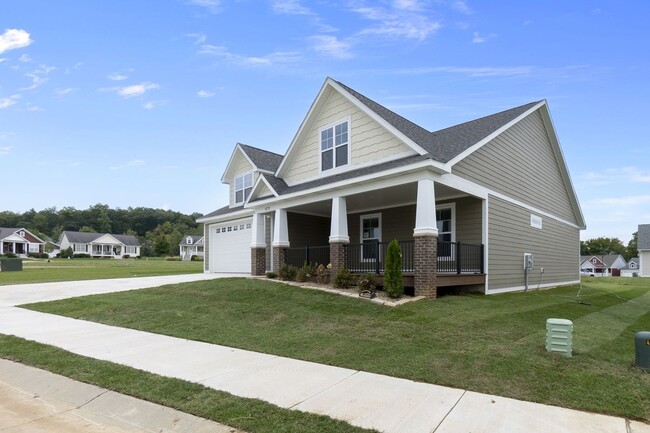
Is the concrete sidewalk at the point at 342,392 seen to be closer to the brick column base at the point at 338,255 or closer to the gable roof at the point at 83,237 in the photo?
the brick column base at the point at 338,255

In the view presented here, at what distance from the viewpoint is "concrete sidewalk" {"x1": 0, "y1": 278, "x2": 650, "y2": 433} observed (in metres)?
3.77

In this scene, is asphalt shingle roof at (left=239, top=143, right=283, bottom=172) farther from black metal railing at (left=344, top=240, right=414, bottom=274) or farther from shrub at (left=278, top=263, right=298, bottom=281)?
shrub at (left=278, top=263, right=298, bottom=281)

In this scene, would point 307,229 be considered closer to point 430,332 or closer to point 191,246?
point 430,332

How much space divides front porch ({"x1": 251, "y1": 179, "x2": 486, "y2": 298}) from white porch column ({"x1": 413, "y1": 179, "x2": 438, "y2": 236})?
0.03 metres

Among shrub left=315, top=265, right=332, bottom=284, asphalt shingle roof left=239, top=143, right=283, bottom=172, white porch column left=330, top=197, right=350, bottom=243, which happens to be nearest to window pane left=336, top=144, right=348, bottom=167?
white porch column left=330, top=197, right=350, bottom=243

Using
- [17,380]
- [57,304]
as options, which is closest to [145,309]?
[57,304]

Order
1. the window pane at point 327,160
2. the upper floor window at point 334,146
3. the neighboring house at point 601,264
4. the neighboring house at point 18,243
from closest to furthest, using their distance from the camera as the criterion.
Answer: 1. the upper floor window at point 334,146
2. the window pane at point 327,160
3. the neighboring house at point 18,243
4. the neighboring house at point 601,264

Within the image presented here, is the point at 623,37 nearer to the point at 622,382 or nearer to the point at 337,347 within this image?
the point at 622,382

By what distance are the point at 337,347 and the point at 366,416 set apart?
2645 mm

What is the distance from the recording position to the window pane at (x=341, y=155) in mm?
14289

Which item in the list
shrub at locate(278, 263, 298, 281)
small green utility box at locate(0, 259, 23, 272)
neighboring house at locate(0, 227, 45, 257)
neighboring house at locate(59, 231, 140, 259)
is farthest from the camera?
neighboring house at locate(59, 231, 140, 259)

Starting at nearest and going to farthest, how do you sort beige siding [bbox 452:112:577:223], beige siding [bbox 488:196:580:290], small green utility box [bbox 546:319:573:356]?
small green utility box [bbox 546:319:573:356]
beige siding [bbox 452:112:577:223]
beige siding [bbox 488:196:580:290]

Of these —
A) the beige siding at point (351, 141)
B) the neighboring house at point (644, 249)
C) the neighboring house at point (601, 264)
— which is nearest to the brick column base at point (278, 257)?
the beige siding at point (351, 141)

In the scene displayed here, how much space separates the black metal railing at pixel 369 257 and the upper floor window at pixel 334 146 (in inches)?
126
